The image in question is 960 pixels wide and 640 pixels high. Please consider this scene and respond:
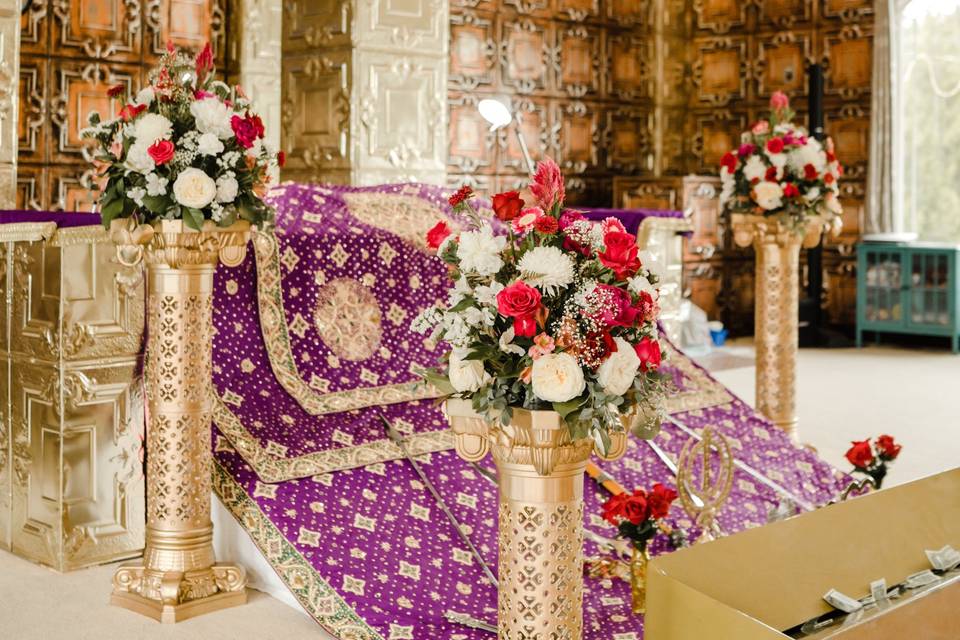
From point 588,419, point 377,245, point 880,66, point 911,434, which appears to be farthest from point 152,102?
point 880,66

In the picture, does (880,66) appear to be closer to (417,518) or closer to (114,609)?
(417,518)

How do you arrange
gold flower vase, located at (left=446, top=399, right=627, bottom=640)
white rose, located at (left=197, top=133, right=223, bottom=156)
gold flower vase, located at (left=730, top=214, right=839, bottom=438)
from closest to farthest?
gold flower vase, located at (left=446, top=399, right=627, bottom=640)
white rose, located at (left=197, top=133, right=223, bottom=156)
gold flower vase, located at (left=730, top=214, right=839, bottom=438)

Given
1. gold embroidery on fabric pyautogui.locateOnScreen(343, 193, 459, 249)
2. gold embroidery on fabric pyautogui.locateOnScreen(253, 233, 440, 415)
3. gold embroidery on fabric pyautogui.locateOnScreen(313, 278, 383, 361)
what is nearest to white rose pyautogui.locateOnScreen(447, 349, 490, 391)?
gold embroidery on fabric pyautogui.locateOnScreen(253, 233, 440, 415)

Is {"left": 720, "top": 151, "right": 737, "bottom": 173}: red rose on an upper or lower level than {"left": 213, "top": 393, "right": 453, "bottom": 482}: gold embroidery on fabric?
upper

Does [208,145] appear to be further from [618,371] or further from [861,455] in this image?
[861,455]

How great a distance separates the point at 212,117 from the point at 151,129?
17cm

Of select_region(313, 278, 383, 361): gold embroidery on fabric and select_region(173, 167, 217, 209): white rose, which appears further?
select_region(313, 278, 383, 361): gold embroidery on fabric

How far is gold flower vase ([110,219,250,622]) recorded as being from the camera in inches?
133

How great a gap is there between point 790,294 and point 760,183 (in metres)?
0.56

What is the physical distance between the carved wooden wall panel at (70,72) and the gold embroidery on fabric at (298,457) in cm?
335

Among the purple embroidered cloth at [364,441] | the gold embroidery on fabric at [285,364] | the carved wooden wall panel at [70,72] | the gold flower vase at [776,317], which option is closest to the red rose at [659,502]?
the purple embroidered cloth at [364,441]

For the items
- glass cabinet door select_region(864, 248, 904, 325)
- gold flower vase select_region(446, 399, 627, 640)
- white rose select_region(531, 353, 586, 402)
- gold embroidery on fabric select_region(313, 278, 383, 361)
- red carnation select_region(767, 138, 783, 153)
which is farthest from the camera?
glass cabinet door select_region(864, 248, 904, 325)

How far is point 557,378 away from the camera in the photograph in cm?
209

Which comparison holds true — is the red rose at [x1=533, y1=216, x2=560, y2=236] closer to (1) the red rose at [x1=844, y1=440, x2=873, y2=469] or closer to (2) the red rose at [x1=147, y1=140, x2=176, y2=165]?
(2) the red rose at [x1=147, y1=140, x2=176, y2=165]
